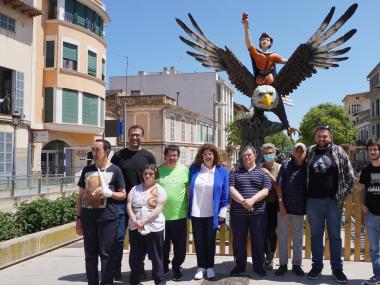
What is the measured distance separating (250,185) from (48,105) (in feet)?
69.8

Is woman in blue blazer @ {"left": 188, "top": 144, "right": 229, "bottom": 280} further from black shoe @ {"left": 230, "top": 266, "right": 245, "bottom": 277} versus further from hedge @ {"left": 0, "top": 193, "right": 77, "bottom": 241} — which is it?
hedge @ {"left": 0, "top": 193, "right": 77, "bottom": 241}

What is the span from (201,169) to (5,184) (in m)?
12.0

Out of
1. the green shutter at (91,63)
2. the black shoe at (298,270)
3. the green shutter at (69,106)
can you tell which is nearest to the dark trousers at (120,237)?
the black shoe at (298,270)

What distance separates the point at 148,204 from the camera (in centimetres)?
479

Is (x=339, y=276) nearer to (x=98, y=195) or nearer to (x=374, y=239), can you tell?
(x=374, y=239)

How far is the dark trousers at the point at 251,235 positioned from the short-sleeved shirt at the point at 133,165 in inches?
49.4

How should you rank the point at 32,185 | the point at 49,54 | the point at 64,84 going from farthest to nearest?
the point at 64,84
the point at 49,54
the point at 32,185

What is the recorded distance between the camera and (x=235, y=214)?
17.2ft

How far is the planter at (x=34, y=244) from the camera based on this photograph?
601cm

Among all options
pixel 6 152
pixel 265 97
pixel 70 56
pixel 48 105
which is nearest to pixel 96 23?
pixel 70 56

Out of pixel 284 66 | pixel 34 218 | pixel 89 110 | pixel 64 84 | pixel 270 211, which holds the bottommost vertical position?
pixel 34 218

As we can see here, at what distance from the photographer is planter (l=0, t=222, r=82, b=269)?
19.7ft

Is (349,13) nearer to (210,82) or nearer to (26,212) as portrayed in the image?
(26,212)

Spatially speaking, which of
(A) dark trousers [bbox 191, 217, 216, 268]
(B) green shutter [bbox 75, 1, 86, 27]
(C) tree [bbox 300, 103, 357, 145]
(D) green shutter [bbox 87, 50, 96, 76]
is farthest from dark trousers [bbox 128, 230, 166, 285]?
(C) tree [bbox 300, 103, 357, 145]
